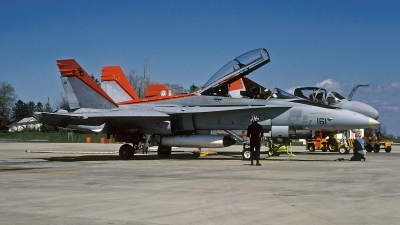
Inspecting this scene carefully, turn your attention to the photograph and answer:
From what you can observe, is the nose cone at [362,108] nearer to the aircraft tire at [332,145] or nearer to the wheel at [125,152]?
the wheel at [125,152]

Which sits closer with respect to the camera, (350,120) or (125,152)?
(350,120)

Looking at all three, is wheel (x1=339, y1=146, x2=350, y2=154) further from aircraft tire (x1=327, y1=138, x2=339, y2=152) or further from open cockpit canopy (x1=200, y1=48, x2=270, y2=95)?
open cockpit canopy (x1=200, y1=48, x2=270, y2=95)

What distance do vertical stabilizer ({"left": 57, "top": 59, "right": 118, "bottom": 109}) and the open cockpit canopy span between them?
412 cm

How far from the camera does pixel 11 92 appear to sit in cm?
10050

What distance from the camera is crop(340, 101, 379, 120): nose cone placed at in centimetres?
1827

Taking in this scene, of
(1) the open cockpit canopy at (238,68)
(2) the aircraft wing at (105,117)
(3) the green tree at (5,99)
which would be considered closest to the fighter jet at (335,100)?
(1) the open cockpit canopy at (238,68)

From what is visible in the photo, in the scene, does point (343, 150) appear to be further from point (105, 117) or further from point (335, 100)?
point (105, 117)

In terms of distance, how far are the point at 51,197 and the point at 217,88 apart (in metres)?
11.6

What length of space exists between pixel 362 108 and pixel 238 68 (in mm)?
4772

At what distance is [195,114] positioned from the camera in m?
18.5

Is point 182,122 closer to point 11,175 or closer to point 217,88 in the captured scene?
point 217,88

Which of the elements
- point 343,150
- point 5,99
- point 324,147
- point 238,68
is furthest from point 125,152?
point 5,99

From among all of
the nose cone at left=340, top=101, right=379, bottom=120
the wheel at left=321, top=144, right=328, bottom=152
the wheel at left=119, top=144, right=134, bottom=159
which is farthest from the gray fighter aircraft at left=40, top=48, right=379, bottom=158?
the wheel at left=321, top=144, right=328, bottom=152

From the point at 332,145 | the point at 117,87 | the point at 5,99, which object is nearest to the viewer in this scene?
the point at 117,87
